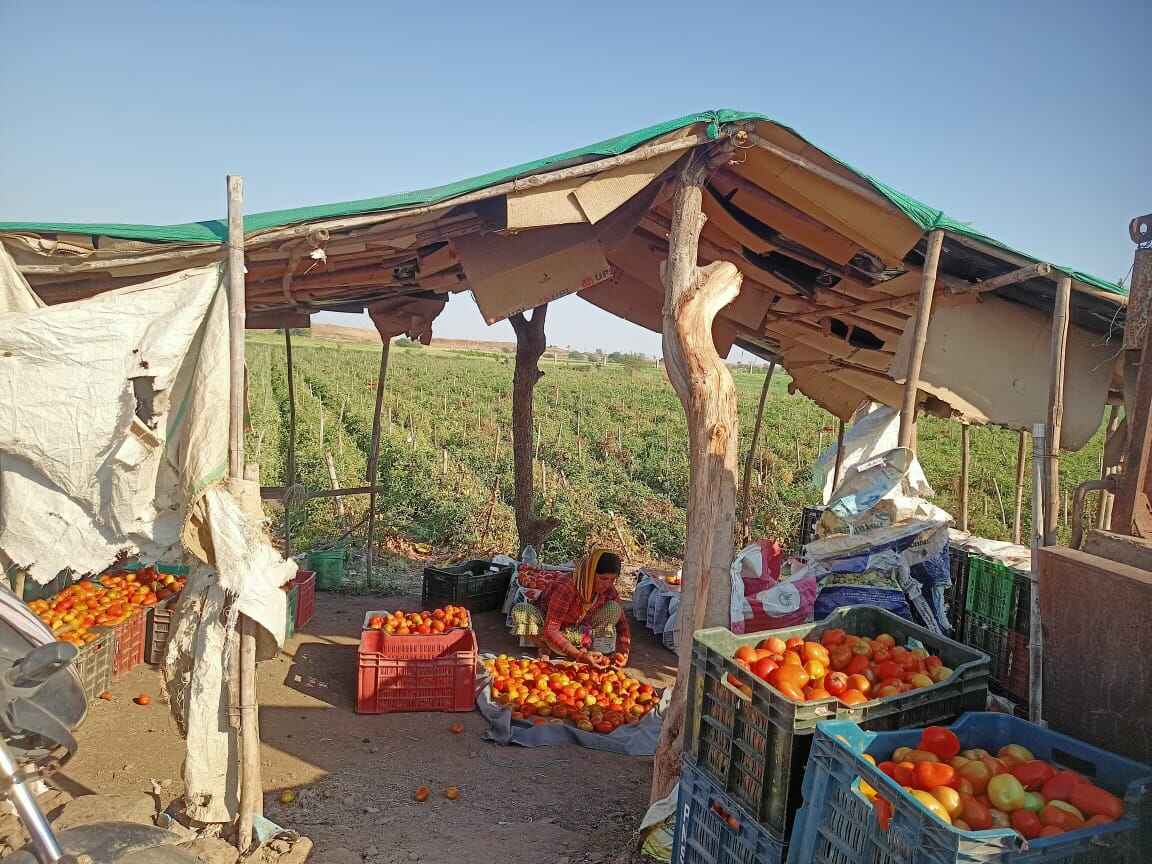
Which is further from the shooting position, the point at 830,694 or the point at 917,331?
the point at 917,331

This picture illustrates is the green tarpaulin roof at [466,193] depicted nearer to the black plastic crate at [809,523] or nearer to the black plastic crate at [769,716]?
the black plastic crate at [769,716]

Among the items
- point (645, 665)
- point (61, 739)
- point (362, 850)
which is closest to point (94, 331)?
point (61, 739)

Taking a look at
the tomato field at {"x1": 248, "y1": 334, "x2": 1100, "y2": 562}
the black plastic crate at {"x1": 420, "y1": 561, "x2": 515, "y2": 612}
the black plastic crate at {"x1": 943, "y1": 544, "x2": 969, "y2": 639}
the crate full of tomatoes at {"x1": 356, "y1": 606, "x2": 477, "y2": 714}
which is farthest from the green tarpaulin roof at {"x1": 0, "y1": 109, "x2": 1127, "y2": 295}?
the tomato field at {"x1": 248, "y1": 334, "x2": 1100, "y2": 562}

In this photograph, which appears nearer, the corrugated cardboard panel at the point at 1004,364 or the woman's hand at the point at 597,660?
the corrugated cardboard panel at the point at 1004,364

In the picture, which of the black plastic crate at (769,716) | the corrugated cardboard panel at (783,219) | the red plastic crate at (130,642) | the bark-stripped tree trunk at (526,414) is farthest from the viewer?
the bark-stripped tree trunk at (526,414)

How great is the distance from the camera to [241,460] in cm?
386

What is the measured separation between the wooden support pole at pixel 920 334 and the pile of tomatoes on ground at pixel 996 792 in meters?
2.38

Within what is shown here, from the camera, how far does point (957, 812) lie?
2.36 m

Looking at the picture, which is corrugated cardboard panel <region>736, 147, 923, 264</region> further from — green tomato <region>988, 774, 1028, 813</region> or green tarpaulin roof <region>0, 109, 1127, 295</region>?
green tomato <region>988, 774, 1028, 813</region>

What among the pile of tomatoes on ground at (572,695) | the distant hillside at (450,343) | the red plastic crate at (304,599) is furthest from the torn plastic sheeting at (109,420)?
the distant hillside at (450,343)

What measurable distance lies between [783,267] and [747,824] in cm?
412

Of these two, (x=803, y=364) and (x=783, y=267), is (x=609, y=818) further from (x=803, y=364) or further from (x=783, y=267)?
(x=803, y=364)

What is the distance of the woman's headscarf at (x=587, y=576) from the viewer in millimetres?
6789

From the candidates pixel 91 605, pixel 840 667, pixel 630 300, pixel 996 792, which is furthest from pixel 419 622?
pixel 996 792
